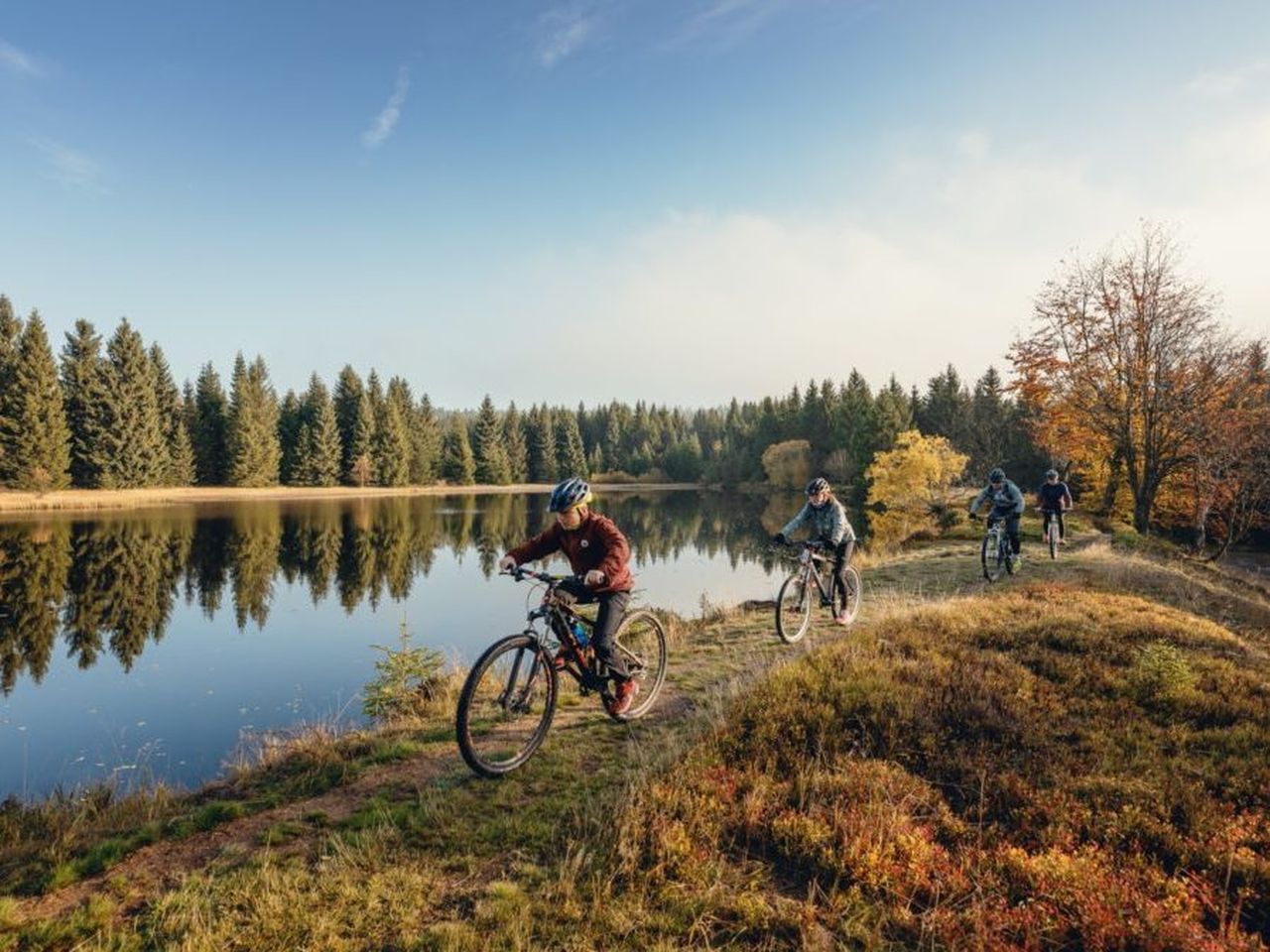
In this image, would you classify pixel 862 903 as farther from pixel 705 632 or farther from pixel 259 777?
pixel 705 632

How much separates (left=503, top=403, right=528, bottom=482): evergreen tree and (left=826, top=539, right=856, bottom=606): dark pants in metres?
99.3

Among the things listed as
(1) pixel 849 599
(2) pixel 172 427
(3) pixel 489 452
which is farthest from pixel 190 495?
(1) pixel 849 599

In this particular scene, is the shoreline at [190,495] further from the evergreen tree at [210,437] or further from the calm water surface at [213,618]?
the calm water surface at [213,618]

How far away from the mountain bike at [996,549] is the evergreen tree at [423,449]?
87.8 metres

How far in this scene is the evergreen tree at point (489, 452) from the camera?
101 metres

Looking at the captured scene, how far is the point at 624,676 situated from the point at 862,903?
320 centimetres

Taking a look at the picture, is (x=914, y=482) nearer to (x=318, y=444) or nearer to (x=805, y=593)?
(x=805, y=593)

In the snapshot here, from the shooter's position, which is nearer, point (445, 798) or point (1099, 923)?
point (1099, 923)

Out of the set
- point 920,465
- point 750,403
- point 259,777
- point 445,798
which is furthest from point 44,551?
point 750,403

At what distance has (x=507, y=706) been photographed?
6.06m

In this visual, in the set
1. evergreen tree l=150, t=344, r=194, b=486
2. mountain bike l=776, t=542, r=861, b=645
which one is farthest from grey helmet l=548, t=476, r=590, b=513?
evergreen tree l=150, t=344, r=194, b=486

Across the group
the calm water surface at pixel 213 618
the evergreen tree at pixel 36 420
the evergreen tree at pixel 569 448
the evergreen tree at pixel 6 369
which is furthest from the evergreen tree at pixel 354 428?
the calm water surface at pixel 213 618

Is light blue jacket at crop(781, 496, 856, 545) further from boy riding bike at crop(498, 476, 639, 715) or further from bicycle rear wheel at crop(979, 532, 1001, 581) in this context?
bicycle rear wheel at crop(979, 532, 1001, 581)

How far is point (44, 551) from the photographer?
26812 millimetres
